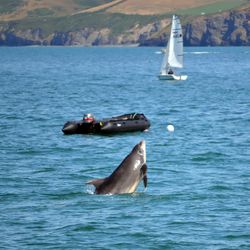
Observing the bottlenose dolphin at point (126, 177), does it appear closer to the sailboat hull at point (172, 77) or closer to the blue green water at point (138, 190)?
the blue green water at point (138, 190)

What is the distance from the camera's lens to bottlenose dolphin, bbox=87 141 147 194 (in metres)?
30.5

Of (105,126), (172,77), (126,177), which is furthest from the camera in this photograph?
(172,77)

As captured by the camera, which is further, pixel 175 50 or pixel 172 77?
pixel 175 50

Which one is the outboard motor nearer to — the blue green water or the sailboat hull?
the blue green water

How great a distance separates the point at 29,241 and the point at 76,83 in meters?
87.1

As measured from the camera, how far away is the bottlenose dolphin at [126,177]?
30.5m

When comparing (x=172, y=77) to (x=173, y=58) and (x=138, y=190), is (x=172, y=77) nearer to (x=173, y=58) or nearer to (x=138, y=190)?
(x=173, y=58)

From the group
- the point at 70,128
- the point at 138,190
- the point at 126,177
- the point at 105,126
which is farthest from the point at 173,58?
the point at 126,177

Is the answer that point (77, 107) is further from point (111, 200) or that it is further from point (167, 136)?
point (111, 200)

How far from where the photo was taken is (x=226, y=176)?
37156mm

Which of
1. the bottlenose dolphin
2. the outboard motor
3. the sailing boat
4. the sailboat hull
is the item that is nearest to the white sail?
the sailing boat

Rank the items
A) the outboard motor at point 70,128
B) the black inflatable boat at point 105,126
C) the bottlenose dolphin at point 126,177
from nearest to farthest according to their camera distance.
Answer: the bottlenose dolphin at point 126,177 < the black inflatable boat at point 105,126 < the outboard motor at point 70,128

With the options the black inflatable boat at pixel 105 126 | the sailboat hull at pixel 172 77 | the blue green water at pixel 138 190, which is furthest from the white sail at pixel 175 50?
the black inflatable boat at pixel 105 126

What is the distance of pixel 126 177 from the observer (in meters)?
30.5
